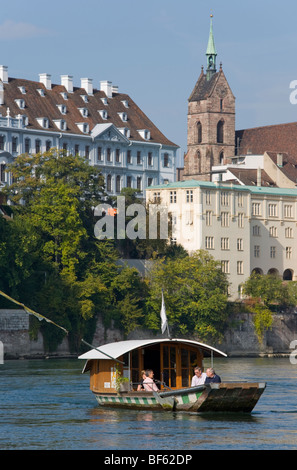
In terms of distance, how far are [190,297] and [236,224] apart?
22.5 metres

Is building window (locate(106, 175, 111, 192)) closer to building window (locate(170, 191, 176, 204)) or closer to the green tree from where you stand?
building window (locate(170, 191, 176, 204))

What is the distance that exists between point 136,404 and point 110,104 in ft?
348

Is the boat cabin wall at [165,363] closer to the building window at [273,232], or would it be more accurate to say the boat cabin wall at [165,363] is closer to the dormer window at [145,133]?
the building window at [273,232]

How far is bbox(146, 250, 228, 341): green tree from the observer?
134m

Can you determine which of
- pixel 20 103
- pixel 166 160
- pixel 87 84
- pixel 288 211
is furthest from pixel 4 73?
pixel 288 211

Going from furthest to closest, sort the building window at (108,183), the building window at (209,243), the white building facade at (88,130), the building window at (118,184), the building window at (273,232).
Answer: the building window at (273,232)
the building window at (118,184)
the building window at (108,183)
the building window at (209,243)
the white building facade at (88,130)

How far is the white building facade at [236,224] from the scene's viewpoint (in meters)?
154

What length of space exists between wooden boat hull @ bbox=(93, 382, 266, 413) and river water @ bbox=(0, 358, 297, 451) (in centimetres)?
38

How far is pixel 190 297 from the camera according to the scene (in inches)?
5438

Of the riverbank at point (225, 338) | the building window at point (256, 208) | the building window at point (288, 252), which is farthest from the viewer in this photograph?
the building window at point (288, 252)

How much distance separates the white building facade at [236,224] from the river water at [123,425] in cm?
7306

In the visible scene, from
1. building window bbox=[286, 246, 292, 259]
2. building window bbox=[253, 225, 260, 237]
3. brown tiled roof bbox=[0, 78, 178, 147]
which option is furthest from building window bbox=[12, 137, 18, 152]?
building window bbox=[286, 246, 292, 259]

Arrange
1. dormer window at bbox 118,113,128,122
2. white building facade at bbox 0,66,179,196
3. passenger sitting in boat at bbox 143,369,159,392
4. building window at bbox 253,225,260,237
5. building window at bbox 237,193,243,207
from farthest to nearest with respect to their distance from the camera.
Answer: dormer window at bbox 118,113,128,122 < building window at bbox 253,225,260,237 < building window at bbox 237,193,243,207 < white building facade at bbox 0,66,179,196 < passenger sitting in boat at bbox 143,369,159,392

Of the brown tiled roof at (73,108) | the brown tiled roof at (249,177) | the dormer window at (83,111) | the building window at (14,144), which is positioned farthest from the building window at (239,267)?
the building window at (14,144)
